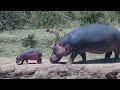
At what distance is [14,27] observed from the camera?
13156 mm

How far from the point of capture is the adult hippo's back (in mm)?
9086

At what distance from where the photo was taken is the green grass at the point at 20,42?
10364 mm

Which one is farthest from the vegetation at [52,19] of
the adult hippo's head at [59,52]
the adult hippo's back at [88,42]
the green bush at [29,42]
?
the adult hippo's head at [59,52]

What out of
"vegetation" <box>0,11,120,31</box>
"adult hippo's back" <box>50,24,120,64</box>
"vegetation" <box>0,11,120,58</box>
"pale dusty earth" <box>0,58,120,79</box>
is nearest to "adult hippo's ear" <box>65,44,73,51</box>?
"adult hippo's back" <box>50,24,120,64</box>

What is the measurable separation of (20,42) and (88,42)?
278 centimetres

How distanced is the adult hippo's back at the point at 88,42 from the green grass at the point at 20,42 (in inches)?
34.1

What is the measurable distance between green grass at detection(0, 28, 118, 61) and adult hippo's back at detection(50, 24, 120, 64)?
866 mm

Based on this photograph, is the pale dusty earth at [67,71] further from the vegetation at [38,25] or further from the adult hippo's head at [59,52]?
the vegetation at [38,25]

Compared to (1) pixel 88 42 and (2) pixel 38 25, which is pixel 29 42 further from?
(1) pixel 88 42

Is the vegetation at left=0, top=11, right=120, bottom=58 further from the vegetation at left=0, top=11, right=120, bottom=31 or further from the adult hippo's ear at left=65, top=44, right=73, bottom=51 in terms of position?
the adult hippo's ear at left=65, top=44, right=73, bottom=51

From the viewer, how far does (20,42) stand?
11.4m

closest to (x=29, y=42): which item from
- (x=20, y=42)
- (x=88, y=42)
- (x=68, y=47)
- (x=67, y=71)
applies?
(x=20, y=42)
